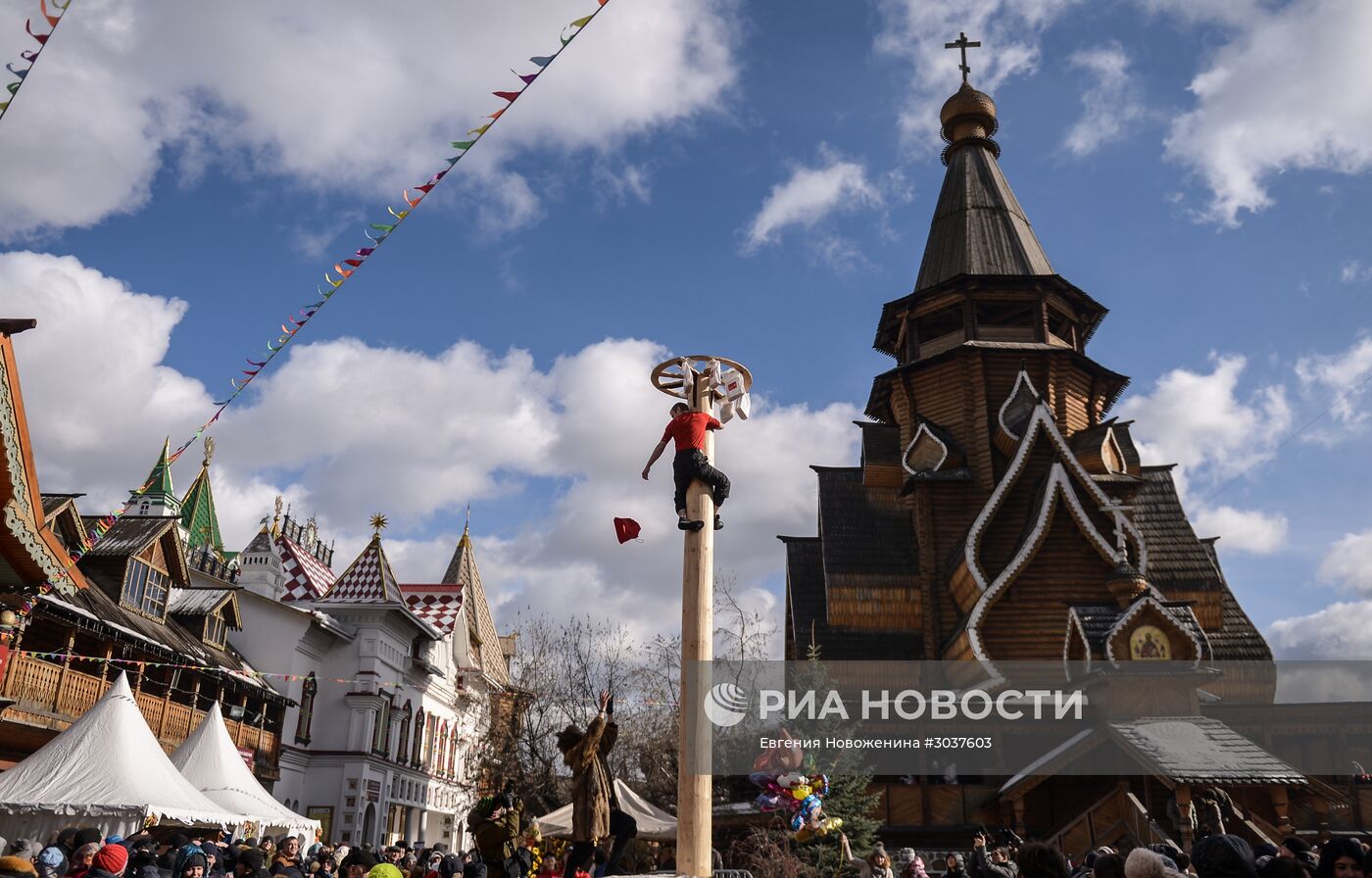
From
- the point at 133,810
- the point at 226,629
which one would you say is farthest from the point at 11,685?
the point at 226,629

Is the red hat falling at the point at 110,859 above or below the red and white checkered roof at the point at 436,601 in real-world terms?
below

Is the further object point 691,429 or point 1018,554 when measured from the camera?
point 1018,554

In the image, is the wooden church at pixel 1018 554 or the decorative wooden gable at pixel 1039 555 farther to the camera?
the decorative wooden gable at pixel 1039 555

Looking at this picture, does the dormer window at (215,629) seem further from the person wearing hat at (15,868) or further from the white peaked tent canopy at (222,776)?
the person wearing hat at (15,868)

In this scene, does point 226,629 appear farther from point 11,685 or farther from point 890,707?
point 890,707

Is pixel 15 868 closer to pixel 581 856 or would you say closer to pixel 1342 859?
pixel 581 856

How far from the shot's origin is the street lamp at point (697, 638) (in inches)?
276

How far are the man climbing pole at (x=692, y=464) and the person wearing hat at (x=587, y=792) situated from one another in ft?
5.14

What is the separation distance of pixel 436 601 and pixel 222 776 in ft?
97.9

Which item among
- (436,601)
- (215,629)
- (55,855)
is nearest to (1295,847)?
(55,855)

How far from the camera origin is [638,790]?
3150 centimetres

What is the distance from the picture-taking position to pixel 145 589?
26.1 metres

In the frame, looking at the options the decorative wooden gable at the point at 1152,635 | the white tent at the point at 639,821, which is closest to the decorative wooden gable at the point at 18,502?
the white tent at the point at 639,821

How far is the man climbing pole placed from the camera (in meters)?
7.78
